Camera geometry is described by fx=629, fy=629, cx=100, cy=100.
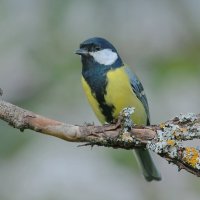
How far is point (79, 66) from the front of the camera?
460 cm

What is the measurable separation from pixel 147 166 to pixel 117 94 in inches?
26.0

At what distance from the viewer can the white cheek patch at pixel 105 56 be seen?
161 inches

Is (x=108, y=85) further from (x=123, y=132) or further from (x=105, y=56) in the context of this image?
(x=123, y=132)

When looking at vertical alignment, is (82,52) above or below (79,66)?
below

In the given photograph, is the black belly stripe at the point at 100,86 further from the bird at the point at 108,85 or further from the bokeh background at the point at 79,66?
the bokeh background at the point at 79,66

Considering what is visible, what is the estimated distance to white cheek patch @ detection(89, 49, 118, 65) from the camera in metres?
4.08

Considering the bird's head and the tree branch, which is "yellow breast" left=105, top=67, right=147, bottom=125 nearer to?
the bird's head

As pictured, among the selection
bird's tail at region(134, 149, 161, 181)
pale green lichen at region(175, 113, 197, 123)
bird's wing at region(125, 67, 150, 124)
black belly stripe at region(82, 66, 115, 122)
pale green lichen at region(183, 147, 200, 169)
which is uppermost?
bird's wing at region(125, 67, 150, 124)

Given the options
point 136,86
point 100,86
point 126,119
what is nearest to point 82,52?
point 100,86

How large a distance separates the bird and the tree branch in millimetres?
937

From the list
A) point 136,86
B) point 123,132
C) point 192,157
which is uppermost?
point 136,86

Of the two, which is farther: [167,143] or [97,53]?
[97,53]

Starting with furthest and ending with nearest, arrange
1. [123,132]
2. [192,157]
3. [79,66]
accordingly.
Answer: [79,66], [123,132], [192,157]

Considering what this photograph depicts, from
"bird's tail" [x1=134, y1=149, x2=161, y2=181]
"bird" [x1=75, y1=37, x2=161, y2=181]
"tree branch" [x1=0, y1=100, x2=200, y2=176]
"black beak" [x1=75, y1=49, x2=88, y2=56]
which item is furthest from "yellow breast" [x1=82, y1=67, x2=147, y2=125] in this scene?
"tree branch" [x1=0, y1=100, x2=200, y2=176]
